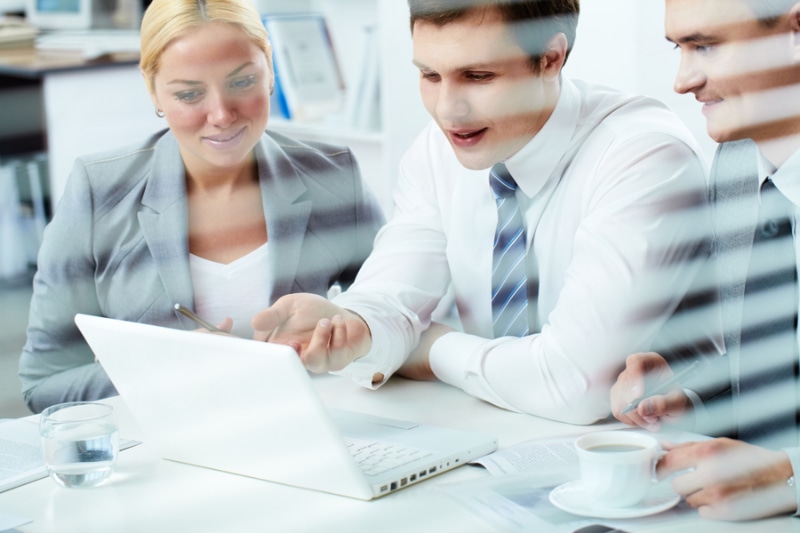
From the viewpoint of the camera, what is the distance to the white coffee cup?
0.93 meters

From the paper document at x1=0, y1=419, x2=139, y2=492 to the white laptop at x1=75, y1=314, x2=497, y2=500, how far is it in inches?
4.9

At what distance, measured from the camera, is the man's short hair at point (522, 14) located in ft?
4.60

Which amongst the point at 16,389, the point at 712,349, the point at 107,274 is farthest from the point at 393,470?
the point at 16,389

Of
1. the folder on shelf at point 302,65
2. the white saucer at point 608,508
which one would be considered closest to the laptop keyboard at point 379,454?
the white saucer at point 608,508

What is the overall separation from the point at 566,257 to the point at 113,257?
0.74m

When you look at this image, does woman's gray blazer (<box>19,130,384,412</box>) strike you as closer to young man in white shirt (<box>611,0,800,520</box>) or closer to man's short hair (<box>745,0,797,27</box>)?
young man in white shirt (<box>611,0,800,520</box>)

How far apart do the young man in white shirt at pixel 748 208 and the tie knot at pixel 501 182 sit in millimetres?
313

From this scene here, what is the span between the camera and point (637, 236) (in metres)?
1.33

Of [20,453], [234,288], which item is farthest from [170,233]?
[20,453]

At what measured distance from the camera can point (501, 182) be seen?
1.54m

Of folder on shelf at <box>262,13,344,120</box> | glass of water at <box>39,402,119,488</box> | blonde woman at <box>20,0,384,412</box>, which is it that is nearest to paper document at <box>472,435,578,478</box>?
glass of water at <box>39,402,119,488</box>

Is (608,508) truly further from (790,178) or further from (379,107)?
(379,107)

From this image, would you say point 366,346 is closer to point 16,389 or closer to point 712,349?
point 712,349

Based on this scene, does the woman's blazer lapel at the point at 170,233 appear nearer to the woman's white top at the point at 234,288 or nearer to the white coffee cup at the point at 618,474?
the woman's white top at the point at 234,288
